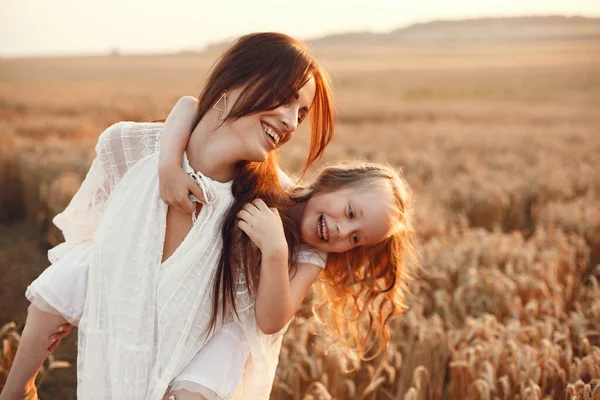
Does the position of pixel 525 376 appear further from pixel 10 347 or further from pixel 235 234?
pixel 10 347

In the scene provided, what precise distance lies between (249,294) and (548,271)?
8.19 ft

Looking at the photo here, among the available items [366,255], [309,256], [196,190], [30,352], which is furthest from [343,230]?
[30,352]

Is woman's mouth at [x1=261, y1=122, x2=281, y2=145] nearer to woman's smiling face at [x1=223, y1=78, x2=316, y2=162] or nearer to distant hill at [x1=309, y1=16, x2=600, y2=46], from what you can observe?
woman's smiling face at [x1=223, y1=78, x2=316, y2=162]

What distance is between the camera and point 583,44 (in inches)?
2822

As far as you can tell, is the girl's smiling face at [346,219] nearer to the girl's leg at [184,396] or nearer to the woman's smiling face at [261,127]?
the woman's smiling face at [261,127]

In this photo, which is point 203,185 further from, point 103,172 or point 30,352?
point 30,352

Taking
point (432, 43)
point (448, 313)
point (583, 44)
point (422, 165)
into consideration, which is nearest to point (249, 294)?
point (448, 313)

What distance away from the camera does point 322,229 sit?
2219mm

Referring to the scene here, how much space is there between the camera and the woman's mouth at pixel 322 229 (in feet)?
7.24

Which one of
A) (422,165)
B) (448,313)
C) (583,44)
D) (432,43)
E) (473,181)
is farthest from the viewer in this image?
(432,43)

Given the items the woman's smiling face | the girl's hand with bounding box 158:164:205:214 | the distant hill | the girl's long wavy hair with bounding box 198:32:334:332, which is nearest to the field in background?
the girl's long wavy hair with bounding box 198:32:334:332

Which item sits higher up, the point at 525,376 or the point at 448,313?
the point at 525,376

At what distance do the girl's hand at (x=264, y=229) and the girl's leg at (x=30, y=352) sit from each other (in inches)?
30.2

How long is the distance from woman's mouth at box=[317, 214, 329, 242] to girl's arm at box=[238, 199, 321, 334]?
22cm
